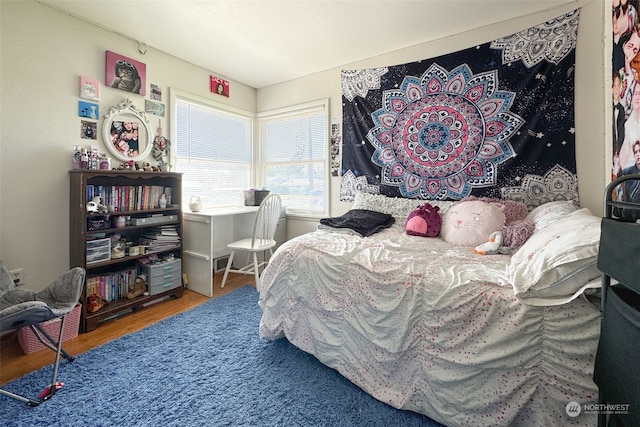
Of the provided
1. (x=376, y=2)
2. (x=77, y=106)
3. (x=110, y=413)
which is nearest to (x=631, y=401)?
(x=110, y=413)

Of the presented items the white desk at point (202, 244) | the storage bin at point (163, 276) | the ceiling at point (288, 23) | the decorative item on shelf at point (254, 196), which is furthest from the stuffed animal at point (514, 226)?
the storage bin at point (163, 276)

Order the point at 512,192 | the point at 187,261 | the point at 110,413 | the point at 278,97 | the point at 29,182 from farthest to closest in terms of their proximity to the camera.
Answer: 1. the point at 278,97
2. the point at 187,261
3. the point at 512,192
4. the point at 29,182
5. the point at 110,413

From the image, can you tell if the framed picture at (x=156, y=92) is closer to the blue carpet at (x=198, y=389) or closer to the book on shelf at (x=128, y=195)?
the book on shelf at (x=128, y=195)

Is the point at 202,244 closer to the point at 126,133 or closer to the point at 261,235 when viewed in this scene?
the point at 261,235

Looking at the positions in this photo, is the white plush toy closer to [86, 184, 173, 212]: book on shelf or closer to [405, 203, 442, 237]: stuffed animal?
[405, 203, 442, 237]: stuffed animal

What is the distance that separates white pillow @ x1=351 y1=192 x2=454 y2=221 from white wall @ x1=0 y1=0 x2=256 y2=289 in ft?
7.95

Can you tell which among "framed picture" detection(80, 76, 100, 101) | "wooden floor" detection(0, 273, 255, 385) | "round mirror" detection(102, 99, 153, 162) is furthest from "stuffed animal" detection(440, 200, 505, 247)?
"framed picture" detection(80, 76, 100, 101)

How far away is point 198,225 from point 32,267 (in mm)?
1206

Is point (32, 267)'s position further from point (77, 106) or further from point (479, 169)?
point (479, 169)

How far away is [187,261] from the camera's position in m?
2.87

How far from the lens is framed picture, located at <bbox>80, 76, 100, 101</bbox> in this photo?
2.22 metres

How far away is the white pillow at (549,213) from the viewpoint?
5.55 feet

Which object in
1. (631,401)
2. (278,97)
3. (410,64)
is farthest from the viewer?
(278,97)

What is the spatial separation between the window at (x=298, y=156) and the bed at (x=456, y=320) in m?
1.70
